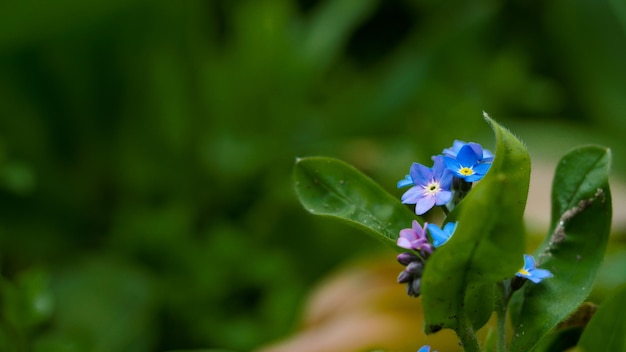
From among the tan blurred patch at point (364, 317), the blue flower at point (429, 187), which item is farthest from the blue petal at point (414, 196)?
the tan blurred patch at point (364, 317)

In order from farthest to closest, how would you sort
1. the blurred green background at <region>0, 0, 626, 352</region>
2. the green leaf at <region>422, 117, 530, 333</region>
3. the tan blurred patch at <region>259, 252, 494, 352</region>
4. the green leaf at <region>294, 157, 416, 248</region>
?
the blurred green background at <region>0, 0, 626, 352</region> → the tan blurred patch at <region>259, 252, 494, 352</region> → the green leaf at <region>294, 157, 416, 248</region> → the green leaf at <region>422, 117, 530, 333</region>

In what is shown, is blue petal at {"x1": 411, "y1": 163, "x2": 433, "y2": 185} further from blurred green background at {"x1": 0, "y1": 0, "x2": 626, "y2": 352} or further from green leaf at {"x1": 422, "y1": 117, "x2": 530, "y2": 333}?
blurred green background at {"x1": 0, "y1": 0, "x2": 626, "y2": 352}

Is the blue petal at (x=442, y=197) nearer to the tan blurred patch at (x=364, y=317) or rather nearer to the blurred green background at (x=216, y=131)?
the tan blurred patch at (x=364, y=317)

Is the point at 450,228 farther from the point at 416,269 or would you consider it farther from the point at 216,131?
the point at 216,131

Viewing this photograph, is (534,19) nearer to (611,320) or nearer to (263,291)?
(263,291)

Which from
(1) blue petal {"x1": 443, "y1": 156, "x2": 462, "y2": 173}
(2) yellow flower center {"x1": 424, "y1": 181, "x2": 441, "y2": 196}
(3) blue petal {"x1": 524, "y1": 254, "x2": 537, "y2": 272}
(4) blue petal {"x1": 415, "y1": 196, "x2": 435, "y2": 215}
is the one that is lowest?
(3) blue petal {"x1": 524, "y1": 254, "x2": 537, "y2": 272}

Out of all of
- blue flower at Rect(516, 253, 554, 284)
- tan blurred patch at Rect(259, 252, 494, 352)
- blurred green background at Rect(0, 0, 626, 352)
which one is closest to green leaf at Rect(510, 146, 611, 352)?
blue flower at Rect(516, 253, 554, 284)

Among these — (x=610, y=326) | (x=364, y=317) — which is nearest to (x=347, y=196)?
(x=610, y=326)
